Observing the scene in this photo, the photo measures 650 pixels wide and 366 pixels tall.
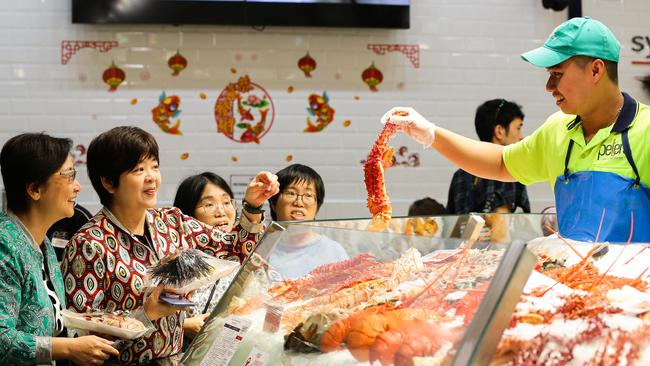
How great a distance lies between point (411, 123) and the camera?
2990 millimetres

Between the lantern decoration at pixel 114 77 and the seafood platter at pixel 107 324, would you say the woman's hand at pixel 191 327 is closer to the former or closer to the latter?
the seafood platter at pixel 107 324

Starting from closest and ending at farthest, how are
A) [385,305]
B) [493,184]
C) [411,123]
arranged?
[385,305] < [411,123] < [493,184]

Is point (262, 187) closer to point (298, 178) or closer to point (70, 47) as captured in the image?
point (298, 178)

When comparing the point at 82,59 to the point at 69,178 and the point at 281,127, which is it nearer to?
the point at 281,127

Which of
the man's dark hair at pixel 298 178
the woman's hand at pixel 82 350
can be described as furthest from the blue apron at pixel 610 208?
the man's dark hair at pixel 298 178

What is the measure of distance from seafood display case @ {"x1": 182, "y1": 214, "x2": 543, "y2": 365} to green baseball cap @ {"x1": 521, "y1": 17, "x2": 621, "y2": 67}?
24.3 inches

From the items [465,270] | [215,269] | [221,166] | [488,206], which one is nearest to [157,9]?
[221,166]

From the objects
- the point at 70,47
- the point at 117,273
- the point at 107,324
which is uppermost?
the point at 70,47

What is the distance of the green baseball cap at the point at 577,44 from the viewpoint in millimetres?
2783

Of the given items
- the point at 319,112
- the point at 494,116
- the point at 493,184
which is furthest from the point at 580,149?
the point at 319,112

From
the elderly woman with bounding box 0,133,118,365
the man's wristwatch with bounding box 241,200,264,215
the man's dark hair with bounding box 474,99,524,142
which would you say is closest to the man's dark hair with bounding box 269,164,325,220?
the man's wristwatch with bounding box 241,200,264,215

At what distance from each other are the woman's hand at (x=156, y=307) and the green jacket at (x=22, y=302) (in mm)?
317

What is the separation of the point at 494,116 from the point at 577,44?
2366 mm

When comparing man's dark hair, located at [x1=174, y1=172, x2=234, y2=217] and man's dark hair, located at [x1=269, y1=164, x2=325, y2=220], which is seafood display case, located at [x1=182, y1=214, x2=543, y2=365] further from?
man's dark hair, located at [x1=174, y1=172, x2=234, y2=217]
